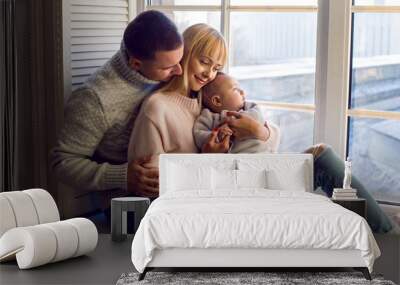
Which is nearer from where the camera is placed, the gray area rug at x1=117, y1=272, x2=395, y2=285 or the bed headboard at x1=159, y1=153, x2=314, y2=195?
the gray area rug at x1=117, y1=272, x2=395, y2=285

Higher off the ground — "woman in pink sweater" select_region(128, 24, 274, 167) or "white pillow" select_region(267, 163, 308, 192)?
"woman in pink sweater" select_region(128, 24, 274, 167)

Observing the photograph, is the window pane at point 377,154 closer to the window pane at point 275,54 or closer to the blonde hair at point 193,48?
the window pane at point 275,54

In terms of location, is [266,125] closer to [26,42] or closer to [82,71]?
[82,71]

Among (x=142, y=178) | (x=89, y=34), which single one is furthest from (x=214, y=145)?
(x=89, y=34)

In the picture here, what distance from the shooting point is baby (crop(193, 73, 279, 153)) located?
753 centimetres

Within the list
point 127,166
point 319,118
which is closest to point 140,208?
point 127,166

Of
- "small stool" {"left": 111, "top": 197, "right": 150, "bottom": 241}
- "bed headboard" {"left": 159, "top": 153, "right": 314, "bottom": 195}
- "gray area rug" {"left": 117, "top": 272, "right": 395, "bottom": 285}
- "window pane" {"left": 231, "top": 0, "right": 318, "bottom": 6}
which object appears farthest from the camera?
"window pane" {"left": 231, "top": 0, "right": 318, "bottom": 6}

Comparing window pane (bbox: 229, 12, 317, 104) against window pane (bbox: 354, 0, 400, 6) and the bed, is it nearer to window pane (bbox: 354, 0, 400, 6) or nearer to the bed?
window pane (bbox: 354, 0, 400, 6)

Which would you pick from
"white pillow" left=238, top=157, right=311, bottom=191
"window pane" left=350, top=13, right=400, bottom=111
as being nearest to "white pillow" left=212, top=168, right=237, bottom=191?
"white pillow" left=238, top=157, right=311, bottom=191

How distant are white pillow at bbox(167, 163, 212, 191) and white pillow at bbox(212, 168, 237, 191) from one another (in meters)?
0.06

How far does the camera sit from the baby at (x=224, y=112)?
7.53 metres

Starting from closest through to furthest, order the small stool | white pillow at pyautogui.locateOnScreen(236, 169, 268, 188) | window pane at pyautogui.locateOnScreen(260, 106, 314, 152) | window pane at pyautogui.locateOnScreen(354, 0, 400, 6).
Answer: white pillow at pyautogui.locateOnScreen(236, 169, 268, 188)
the small stool
window pane at pyautogui.locateOnScreen(354, 0, 400, 6)
window pane at pyautogui.locateOnScreen(260, 106, 314, 152)

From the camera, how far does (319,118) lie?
7586 millimetres

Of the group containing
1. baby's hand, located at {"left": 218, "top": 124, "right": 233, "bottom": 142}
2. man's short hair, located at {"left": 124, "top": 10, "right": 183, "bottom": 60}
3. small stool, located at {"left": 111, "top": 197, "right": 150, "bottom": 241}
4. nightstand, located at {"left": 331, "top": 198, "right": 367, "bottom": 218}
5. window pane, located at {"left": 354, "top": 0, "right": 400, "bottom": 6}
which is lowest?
small stool, located at {"left": 111, "top": 197, "right": 150, "bottom": 241}
